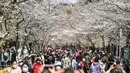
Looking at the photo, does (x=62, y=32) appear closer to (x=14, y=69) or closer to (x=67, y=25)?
(x=67, y=25)

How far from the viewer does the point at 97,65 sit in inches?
547

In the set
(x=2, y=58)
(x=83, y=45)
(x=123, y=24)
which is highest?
(x=123, y=24)

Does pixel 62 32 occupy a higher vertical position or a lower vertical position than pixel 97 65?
lower

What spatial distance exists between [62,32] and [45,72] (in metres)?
59.5

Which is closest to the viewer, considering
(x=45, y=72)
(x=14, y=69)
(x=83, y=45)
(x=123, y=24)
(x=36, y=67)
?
(x=45, y=72)

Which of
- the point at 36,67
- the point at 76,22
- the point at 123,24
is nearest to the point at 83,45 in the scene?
the point at 76,22

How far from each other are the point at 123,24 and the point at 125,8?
4395 mm

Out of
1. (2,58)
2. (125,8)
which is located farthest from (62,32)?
(125,8)

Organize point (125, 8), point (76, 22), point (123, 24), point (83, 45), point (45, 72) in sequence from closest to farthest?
point (45, 72)
point (125, 8)
point (123, 24)
point (76, 22)
point (83, 45)

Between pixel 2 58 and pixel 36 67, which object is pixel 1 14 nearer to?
pixel 36 67

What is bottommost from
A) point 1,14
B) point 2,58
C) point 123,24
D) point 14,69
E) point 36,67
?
point 2,58

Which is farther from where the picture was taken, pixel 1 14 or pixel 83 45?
pixel 83 45

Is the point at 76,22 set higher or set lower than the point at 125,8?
lower

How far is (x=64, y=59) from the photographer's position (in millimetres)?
21531
